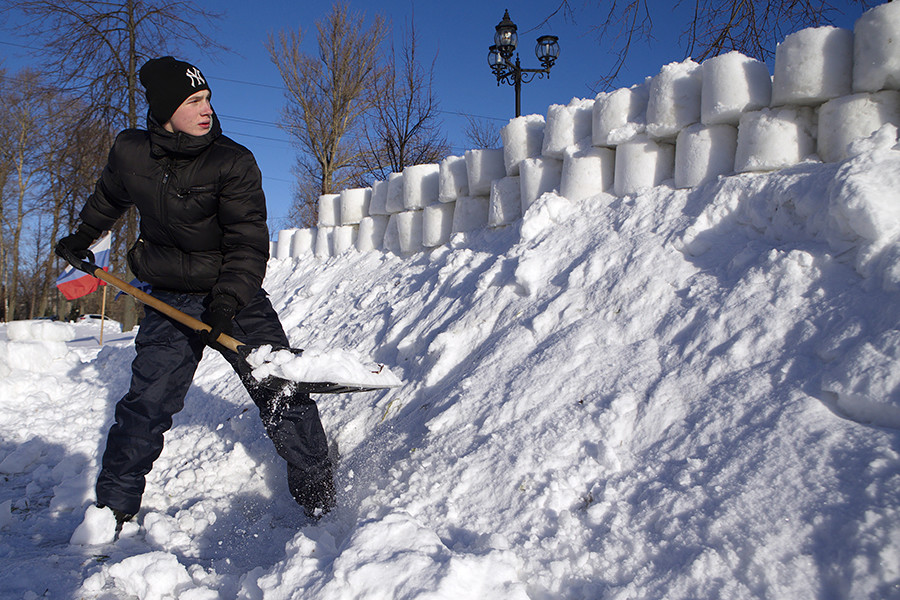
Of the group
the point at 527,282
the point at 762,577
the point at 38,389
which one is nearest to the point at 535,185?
the point at 527,282

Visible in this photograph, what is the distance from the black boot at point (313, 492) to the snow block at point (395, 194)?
10.9 feet

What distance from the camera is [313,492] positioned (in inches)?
93.4

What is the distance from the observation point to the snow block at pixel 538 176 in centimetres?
377

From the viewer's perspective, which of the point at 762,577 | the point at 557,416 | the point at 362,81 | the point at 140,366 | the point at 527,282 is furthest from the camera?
the point at 362,81

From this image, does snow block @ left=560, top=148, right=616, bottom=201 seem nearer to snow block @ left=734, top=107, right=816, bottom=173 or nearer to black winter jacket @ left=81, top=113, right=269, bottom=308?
snow block @ left=734, top=107, right=816, bottom=173

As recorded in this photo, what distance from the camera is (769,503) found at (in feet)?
4.90

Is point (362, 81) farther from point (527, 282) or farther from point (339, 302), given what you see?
point (527, 282)

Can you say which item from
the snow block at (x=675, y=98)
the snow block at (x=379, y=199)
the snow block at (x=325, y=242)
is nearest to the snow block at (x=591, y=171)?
the snow block at (x=675, y=98)

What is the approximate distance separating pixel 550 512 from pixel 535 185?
249 cm

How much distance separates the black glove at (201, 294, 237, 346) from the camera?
2217mm

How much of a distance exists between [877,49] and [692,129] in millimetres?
822

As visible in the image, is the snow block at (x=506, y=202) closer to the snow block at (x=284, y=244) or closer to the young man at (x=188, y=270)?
the young man at (x=188, y=270)

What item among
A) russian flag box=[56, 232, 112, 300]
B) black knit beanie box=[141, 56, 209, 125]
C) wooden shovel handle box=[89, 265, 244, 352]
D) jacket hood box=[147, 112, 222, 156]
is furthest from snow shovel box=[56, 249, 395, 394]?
russian flag box=[56, 232, 112, 300]

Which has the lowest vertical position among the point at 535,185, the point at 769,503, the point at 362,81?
the point at 769,503
